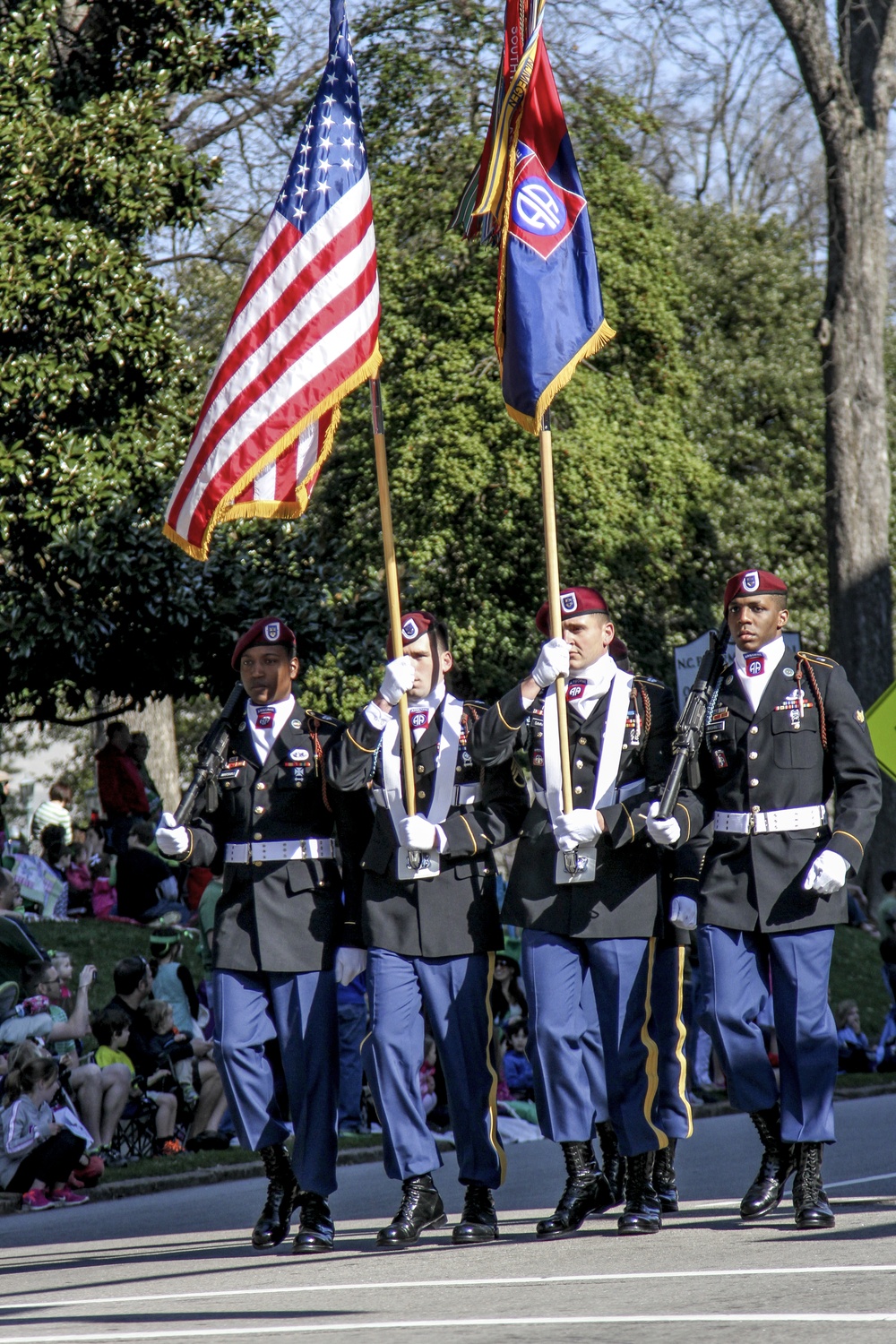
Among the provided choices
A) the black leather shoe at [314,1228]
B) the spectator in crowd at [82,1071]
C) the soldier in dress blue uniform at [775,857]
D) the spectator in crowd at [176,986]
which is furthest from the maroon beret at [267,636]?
the spectator in crowd at [176,986]

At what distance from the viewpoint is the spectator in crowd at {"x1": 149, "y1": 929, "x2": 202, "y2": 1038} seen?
1320cm

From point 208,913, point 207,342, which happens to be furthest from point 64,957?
point 207,342

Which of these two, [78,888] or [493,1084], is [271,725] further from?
[78,888]

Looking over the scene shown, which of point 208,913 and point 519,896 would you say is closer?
point 519,896

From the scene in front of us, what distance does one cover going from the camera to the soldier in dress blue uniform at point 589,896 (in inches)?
278

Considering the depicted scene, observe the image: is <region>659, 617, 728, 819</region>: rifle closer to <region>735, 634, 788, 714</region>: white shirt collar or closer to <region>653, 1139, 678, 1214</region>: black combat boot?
<region>735, 634, 788, 714</region>: white shirt collar

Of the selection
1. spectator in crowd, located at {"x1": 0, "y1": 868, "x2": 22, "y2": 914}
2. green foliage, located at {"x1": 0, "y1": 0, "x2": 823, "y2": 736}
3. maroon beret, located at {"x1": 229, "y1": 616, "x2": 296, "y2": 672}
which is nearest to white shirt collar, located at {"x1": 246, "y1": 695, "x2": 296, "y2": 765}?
maroon beret, located at {"x1": 229, "y1": 616, "x2": 296, "y2": 672}

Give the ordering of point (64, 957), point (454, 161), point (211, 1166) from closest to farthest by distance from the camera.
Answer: point (211, 1166) → point (64, 957) → point (454, 161)

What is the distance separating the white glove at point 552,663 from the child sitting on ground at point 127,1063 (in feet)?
19.2

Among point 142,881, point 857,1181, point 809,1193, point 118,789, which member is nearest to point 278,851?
point 809,1193

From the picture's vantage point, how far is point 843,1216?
7.00 m

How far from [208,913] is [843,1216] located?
23.2 ft

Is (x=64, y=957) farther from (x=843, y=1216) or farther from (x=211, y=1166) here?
(x=843, y=1216)

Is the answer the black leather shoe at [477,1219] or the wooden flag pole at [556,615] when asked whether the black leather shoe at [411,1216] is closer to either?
the black leather shoe at [477,1219]
